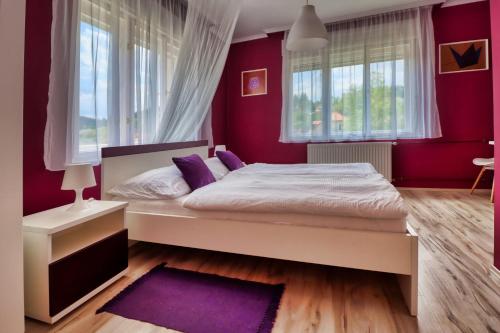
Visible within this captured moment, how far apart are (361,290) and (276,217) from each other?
26.5 inches

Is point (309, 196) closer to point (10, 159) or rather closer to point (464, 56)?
point (10, 159)

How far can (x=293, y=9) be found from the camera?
13.2 feet

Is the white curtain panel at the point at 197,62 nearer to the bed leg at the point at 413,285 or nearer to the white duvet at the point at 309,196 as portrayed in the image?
the white duvet at the point at 309,196

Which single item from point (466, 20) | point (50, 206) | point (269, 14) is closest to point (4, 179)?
point (50, 206)

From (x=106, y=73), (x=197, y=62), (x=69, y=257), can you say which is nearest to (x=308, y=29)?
(x=197, y=62)

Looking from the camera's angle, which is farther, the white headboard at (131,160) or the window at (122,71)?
the white headboard at (131,160)

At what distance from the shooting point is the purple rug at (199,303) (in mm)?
1432

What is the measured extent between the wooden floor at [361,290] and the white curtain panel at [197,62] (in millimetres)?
1205

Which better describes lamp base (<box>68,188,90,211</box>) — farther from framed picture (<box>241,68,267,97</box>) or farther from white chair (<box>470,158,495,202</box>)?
white chair (<box>470,158,495,202</box>)

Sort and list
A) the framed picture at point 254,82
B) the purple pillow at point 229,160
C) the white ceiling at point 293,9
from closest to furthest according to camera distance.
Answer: the purple pillow at point 229,160 → the white ceiling at point 293,9 → the framed picture at point 254,82

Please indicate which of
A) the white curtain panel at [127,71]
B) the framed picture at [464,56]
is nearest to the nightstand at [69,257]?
the white curtain panel at [127,71]

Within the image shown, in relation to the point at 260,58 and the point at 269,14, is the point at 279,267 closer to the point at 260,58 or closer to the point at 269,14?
the point at 269,14

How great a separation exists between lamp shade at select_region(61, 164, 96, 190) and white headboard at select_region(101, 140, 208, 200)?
0.53 m

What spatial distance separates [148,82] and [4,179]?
183cm
